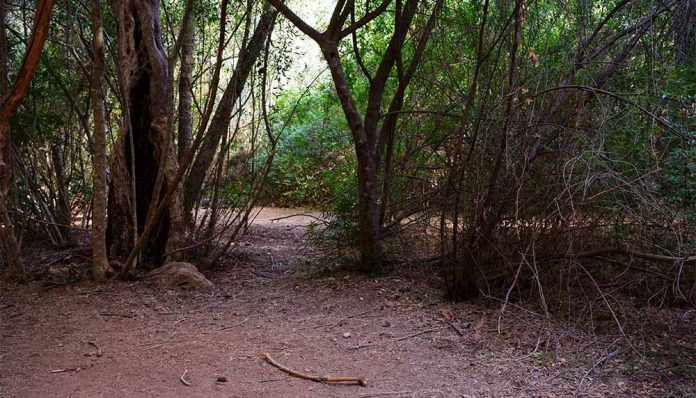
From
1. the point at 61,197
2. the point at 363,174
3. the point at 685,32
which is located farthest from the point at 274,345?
the point at 61,197

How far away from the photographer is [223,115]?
24.5 feet

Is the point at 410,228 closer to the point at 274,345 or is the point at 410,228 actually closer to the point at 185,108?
the point at 274,345

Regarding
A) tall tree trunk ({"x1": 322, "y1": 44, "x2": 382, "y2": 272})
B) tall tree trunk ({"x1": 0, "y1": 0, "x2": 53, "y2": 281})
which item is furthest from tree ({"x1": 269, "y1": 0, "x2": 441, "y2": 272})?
tall tree trunk ({"x1": 0, "y1": 0, "x2": 53, "y2": 281})

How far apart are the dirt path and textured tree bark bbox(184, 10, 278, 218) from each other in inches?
58.3

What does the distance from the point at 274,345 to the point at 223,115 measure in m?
3.52

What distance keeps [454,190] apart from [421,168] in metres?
0.99

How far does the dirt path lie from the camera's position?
12.9 feet

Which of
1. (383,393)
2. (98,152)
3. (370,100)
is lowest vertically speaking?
(383,393)

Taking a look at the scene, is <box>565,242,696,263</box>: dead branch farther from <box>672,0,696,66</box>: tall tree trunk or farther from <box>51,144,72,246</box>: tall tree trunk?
<box>51,144,72,246</box>: tall tree trunk

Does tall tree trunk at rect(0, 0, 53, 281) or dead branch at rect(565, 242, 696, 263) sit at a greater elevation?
tall tree trunk at rect(0, 0, 53, 281)

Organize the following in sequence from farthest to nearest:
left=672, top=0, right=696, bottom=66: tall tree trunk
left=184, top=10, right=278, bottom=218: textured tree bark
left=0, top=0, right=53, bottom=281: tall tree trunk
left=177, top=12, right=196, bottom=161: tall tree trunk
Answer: left=177, top=12, right=196, bottom=161: tall tree trunk → left=184, top=10, right=278, bottom=218: textured tree bark → left=672, top=0, right=696, bottom=66: tall tree trunk → left=0, top=0, right=53, bottom=281: tall tree trunk

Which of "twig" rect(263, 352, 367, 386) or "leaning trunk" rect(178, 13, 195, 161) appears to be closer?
"twig" rect(263, 352, 367, 386)

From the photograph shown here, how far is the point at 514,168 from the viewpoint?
4988mm

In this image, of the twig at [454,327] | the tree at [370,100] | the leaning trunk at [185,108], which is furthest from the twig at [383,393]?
the leaning trunk at [185,108]
